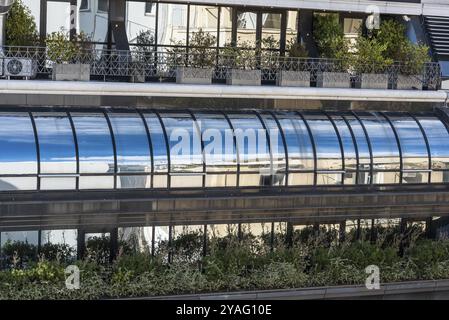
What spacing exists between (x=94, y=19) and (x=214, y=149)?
5.52 meters

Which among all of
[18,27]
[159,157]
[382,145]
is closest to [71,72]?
[18,27]

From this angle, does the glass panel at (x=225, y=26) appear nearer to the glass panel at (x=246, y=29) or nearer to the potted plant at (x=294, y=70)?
the glass panel at (x=246, y=29)

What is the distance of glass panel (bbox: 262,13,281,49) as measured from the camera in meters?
39.3

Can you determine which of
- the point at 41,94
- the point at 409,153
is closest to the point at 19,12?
the point at 41,94

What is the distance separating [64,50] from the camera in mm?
34812

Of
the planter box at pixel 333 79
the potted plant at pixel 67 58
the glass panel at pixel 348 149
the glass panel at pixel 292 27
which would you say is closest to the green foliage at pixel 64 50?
the potted plant at pixel 67 58

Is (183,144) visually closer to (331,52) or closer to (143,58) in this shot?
(143,58)

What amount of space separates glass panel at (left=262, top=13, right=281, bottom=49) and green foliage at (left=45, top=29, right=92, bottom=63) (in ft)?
20.9

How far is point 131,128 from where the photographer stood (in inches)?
1353

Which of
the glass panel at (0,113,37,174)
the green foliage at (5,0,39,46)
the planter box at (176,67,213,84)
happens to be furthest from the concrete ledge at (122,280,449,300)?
the green foliage at (5,0,39,46)

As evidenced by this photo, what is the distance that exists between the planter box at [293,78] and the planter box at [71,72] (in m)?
6.22
